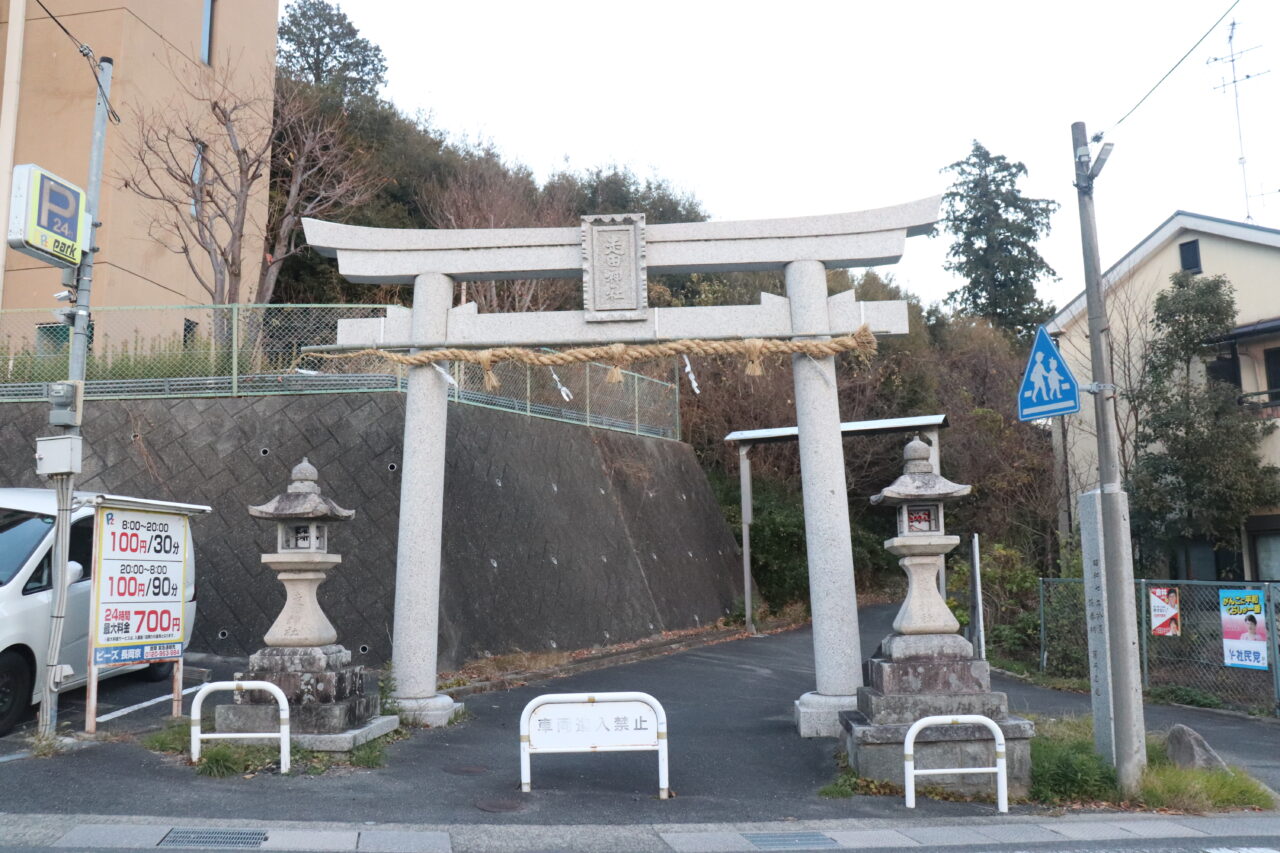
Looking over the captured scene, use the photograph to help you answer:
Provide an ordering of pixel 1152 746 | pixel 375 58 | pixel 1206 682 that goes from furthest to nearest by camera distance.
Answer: pixel 375 58 < pixel 1206 682 < pixel 1152 746

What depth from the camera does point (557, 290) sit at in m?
24.4

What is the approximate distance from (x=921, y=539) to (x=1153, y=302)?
46.1 feet

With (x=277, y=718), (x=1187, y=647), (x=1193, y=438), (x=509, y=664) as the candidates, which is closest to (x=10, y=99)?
(x=509, y=664)

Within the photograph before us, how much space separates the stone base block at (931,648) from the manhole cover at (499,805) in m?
3.12

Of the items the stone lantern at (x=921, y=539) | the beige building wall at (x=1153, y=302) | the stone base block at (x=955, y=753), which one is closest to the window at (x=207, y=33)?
the stone lantern at (x=921, y=539)

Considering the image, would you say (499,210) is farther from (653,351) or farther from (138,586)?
(138,586)

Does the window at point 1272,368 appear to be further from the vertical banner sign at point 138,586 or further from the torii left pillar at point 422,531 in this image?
the vertical banner sign at point 138,586

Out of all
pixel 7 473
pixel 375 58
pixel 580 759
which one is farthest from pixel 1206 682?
pixel 375 58

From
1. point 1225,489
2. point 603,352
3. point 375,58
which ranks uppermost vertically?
point 375,58

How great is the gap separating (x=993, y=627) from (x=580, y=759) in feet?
30.6

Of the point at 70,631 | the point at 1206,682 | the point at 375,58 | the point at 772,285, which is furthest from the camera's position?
the point at 375,58

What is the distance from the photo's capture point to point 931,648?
7641 mm

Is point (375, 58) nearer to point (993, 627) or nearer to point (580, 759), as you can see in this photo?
point (993, 627)

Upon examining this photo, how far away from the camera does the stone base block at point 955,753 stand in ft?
23.9
